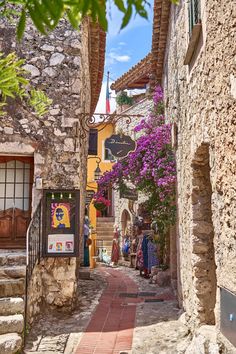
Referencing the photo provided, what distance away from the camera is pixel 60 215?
664cm

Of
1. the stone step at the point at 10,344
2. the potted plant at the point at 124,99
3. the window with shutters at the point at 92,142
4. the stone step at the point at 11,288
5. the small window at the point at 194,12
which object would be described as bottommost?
the stone step at the point at 10,344

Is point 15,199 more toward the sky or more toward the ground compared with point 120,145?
more toward the ground

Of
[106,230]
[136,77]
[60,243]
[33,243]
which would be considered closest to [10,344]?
[33,243]

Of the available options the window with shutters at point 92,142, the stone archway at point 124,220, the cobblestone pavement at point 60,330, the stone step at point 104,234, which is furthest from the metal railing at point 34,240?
the stone step at point 104,234

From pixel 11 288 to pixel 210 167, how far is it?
343cm

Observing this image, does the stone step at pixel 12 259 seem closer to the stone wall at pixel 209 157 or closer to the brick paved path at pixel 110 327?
the brick paved path at pixel 110 327

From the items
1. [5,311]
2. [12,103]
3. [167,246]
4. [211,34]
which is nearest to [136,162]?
[167,246]

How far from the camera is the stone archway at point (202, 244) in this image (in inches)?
179

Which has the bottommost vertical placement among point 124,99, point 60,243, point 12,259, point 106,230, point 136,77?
point 106,230

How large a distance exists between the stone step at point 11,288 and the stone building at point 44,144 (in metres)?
0.77

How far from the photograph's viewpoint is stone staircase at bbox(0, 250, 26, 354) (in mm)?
4695

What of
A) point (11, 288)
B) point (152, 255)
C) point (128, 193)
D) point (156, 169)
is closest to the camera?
point (11, 288)

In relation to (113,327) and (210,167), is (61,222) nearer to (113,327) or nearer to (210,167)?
(113,327)

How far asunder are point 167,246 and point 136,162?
7.47 ft
